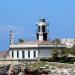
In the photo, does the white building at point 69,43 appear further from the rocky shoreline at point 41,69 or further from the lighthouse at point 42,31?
the rocky shoreline at point 41,69

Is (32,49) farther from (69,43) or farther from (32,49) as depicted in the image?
(69,43)

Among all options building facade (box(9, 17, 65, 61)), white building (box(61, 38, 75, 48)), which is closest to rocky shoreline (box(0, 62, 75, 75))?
building facade (box(9, 17, 65, 61))

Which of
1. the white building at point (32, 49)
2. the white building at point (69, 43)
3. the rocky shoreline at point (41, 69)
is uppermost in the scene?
the rocky shoreline at point (41, 69)

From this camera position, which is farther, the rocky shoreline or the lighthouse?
the lighthouse

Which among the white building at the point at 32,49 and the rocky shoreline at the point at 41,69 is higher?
the rocky shoreline at the point at 41,69

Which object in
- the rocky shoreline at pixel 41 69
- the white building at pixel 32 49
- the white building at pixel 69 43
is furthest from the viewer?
the white building at pixel 69 43

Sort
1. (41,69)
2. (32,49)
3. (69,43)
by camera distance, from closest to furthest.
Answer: (41,69) → (32,49) → (69,43)

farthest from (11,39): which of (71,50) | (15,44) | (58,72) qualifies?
(58,72)

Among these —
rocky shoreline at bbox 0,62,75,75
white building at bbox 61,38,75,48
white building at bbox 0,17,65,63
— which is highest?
rocky shoreline at bbox 0,62,75,75

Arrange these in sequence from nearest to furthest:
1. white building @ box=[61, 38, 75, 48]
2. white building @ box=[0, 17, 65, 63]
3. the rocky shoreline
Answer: the rocky shoreline
white building @ box=[0, 17, 65, 63]
white building @ box=[61, 38, 75, 48]

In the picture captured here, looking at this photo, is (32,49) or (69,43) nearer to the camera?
(32,49)

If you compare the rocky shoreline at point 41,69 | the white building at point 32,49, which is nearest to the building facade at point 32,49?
the white building at point 32,49

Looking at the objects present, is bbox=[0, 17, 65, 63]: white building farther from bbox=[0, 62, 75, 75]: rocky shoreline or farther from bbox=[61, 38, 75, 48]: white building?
bbox=[0, 62, 75, 75]: rocky shoreline

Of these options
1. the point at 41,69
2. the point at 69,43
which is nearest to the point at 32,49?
the point at 69,43
